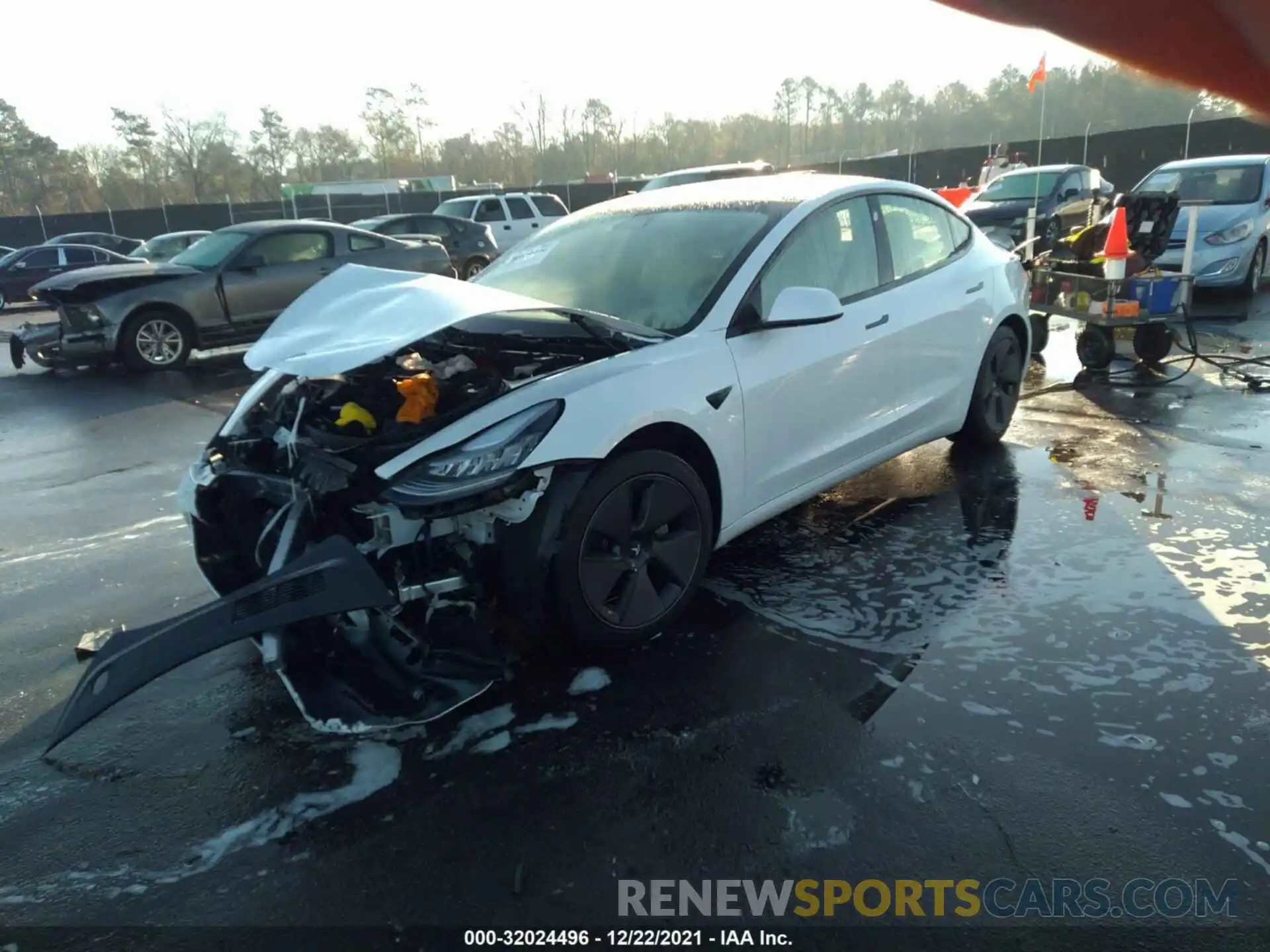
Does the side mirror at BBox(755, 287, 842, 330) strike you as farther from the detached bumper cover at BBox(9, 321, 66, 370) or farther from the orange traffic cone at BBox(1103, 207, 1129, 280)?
the detached bumper cover at BBox(9, 321, 66, 370)

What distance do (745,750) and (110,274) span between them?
1000 cm

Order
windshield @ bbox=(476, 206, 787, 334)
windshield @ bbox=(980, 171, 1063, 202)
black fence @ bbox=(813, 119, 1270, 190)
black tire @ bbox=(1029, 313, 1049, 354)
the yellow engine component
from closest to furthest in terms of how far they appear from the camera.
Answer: the yellow engine component → windshield @ bbox=(476, 206, 787, 334) → black tire @ bbox=(1029, 313, 1049, 354) → windshield @ bbox=(980, 171, 1063, 202) → black fence @ bbox=(813, 119, 1270, 190)

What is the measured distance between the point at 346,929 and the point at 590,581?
132 cm

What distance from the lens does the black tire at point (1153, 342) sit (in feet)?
25.5

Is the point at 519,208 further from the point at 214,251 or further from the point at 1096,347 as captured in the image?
the point at 1096,347

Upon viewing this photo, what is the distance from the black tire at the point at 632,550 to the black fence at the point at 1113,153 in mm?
28717

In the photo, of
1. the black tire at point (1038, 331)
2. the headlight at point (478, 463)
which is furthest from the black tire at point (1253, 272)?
the headlight at point (478, 463)

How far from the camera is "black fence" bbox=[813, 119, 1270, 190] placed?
1154 inches

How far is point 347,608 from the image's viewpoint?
2.68m

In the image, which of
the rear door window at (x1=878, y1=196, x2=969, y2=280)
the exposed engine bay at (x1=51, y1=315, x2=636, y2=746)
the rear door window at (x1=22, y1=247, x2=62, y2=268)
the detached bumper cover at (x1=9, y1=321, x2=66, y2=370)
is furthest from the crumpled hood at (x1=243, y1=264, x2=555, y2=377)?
the rear door window at (x1=22, y1=247, x2=62, y2=268)

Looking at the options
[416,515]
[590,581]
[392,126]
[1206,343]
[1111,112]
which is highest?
[392,126]

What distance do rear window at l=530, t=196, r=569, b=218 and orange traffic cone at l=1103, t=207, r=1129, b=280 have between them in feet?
47.9

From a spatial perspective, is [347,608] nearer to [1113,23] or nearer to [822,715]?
[822,715]

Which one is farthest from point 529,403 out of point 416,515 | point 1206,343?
point 1206,343
